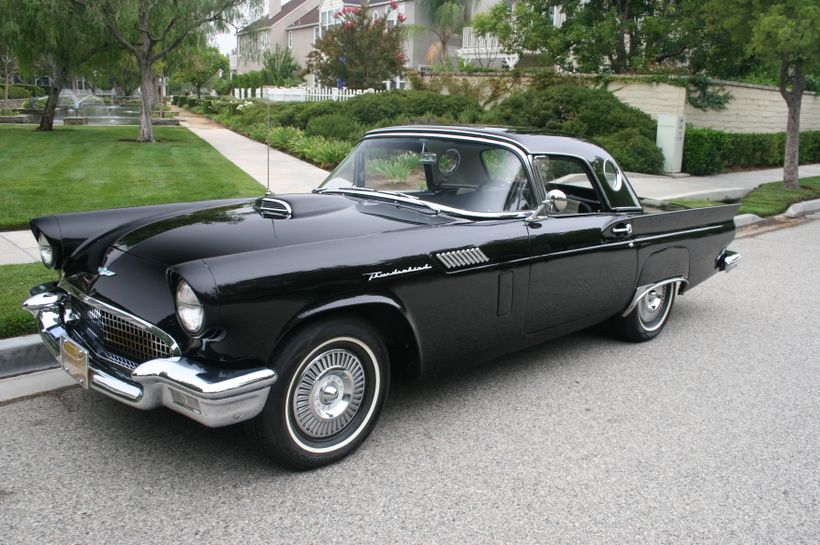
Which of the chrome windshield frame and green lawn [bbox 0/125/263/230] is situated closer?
the chrome windshield frame

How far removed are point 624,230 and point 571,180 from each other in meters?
0.50

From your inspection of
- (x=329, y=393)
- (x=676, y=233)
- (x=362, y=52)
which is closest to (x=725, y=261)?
(x=676, y=233)

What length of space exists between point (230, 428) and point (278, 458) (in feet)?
1.96

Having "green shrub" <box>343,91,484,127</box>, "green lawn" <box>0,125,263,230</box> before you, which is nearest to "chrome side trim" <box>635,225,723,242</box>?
"green lawn" <box>0,125,263,230</box>

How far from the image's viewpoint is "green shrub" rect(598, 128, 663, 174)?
52.5 feet

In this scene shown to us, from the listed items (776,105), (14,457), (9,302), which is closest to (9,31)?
(9,302)

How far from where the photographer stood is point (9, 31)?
19.7 m

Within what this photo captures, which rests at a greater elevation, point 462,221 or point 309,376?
point 462,221

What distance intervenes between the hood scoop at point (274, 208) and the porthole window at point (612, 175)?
2.33 metres

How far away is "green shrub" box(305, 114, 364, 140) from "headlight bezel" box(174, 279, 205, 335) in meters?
14.5

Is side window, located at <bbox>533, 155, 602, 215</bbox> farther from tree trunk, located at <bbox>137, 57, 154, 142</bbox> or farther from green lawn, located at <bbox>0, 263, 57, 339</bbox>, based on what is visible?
tree trunk, located at <bbox>137, 57, 154, 142</bbox>

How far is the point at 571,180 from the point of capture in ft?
16.6

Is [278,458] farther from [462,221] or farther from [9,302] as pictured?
[9,302]

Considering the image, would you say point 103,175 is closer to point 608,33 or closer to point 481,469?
point 481,469
